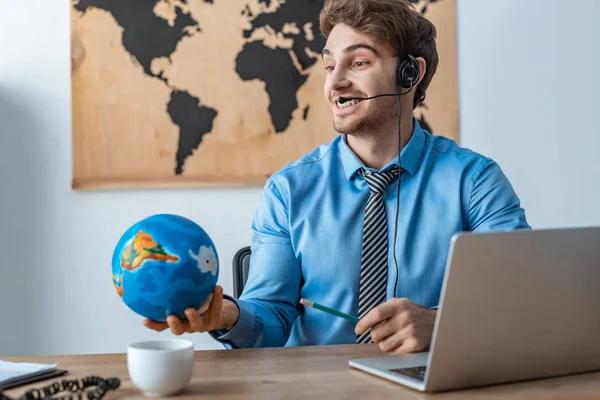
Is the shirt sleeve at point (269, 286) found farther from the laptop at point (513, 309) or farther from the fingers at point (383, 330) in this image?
the laptop at point (513, 309)

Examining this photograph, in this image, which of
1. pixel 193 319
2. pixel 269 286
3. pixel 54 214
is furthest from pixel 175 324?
pixel 54 214

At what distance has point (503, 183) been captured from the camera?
66.9 inches

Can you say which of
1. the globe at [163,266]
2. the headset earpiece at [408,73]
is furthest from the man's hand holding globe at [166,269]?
the headset earpiece at [408,73]

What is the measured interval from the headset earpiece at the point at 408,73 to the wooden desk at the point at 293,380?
2.67 feet

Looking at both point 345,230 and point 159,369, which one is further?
point 345,230

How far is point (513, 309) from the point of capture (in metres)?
0.89

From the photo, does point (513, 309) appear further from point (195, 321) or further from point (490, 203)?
point (490, 203)

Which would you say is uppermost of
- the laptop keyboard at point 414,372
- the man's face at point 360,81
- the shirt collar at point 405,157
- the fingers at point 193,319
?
the man's face at point 360,81

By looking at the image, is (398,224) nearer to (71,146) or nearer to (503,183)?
(503,183)

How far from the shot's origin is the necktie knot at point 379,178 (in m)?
1.69

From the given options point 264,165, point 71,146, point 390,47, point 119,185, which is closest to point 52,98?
point 71,146

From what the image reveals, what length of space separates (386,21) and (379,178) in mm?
438

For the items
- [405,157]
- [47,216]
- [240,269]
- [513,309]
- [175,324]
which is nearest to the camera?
[513,309]

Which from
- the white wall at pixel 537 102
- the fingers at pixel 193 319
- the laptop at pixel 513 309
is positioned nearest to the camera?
the laptop at pixel 513 309
